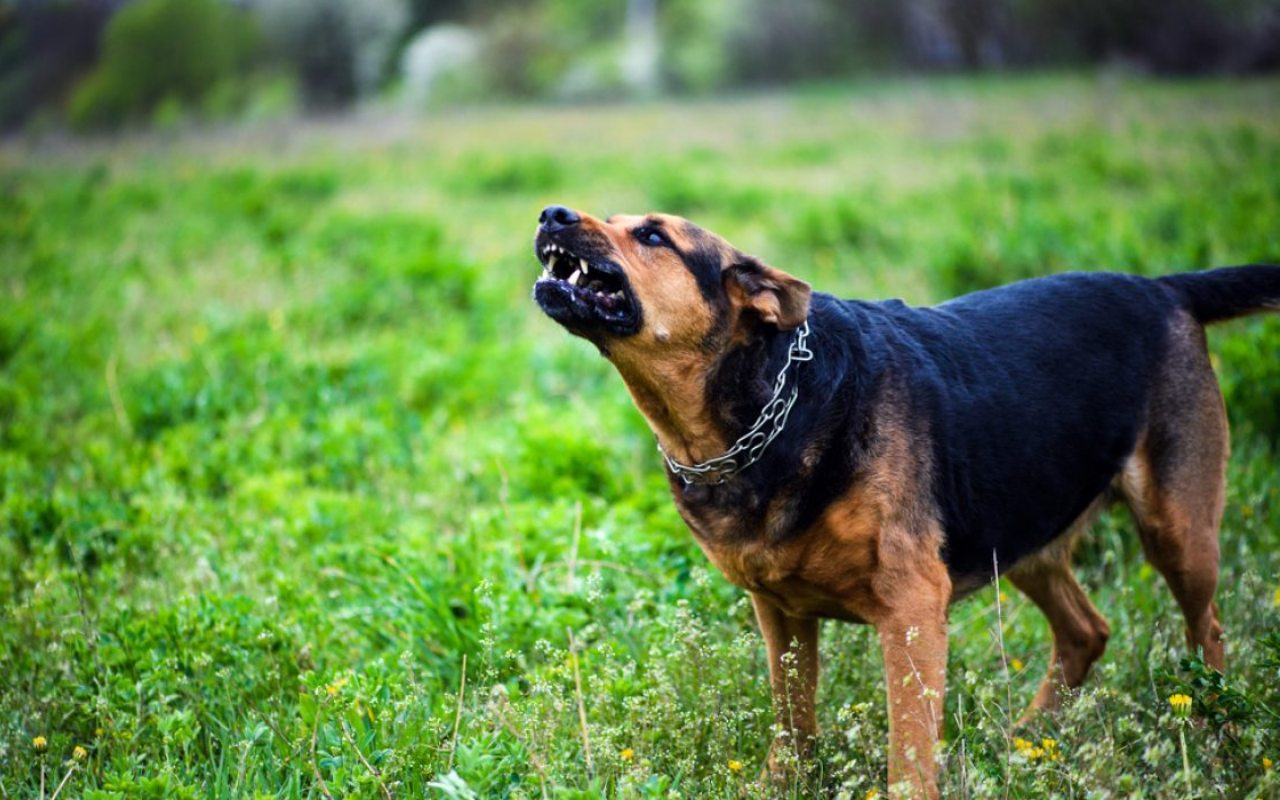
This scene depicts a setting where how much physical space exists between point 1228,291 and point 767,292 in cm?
203

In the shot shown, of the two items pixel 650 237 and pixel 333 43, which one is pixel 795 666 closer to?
pixel 650 237

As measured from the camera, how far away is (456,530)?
5.42 metres

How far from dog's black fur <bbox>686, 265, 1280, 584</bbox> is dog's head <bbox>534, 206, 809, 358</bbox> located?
0.13 m

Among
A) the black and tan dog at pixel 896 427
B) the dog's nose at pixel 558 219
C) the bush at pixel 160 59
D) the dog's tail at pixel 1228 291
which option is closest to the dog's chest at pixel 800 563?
the black and tan dog at pixel 896 427

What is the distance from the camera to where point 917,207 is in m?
12.1

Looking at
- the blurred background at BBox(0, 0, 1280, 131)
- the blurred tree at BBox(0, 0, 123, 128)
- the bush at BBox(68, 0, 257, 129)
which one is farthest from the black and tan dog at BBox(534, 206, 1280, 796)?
the bush at BBox(68, 0, 257, 129)

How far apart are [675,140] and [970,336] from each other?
17.3m

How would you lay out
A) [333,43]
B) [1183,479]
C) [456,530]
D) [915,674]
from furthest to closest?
[333,43], [456,530], [1183,479], [915,674]

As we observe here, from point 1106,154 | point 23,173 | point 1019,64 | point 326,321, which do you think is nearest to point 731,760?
point 326,321

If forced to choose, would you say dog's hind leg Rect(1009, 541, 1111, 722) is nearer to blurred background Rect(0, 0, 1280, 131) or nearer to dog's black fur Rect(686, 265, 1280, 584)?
dog's black fur Rect(686, 265, 1280, 584)

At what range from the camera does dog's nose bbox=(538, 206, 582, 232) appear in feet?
12.0

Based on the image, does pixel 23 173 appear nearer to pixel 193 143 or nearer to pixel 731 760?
pixel 193 143

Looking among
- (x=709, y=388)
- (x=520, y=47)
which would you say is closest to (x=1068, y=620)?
(x=709, y=388)

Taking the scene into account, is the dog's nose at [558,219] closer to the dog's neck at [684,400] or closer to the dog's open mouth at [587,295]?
the dog's open mouth at [587,295]
